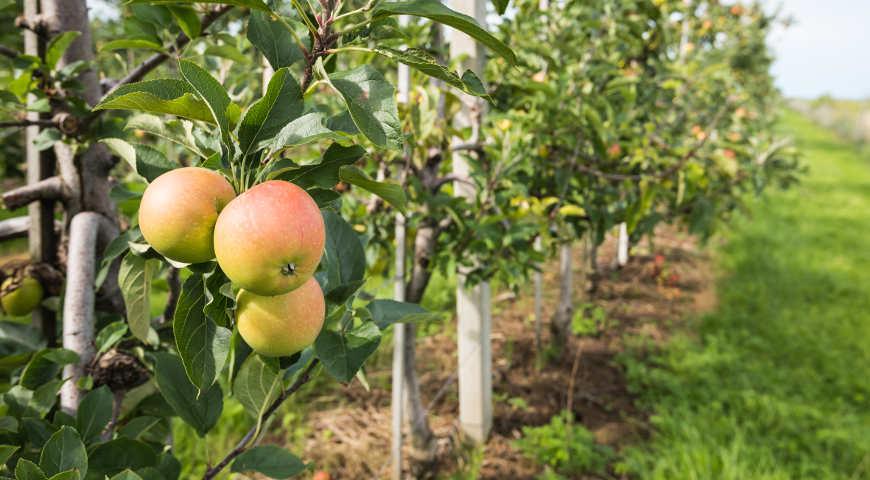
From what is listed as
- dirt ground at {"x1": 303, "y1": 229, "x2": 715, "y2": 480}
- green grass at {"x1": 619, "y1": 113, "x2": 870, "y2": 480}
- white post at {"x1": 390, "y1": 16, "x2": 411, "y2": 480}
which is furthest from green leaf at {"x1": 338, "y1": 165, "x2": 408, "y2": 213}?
green grass at {"x1": 619, "y1": 113, "x2": 870, "y2": 480}

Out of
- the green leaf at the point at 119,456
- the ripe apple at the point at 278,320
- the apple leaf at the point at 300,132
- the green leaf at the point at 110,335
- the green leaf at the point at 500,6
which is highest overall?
the green leaf at the point at 500,6

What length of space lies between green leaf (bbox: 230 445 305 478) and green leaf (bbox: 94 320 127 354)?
22cm

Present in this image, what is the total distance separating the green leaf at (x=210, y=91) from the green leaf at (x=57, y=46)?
50 centimetres

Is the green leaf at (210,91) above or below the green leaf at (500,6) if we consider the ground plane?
below

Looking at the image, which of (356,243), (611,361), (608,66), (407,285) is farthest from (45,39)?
(611,361)

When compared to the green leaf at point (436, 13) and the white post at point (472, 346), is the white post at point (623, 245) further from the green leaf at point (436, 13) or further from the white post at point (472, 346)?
the green leaf at point (436, 13)

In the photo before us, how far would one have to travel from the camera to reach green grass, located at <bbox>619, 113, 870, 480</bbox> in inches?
93.7

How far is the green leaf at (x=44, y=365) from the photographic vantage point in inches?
27.9

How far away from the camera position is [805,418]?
9.27ft

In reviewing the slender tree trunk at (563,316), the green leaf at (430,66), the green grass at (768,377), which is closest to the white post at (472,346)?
the green grass at (768,377)

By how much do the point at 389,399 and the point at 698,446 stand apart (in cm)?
137

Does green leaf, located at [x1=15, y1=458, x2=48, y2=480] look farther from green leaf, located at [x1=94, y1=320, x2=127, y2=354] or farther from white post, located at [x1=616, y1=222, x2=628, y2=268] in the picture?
white post, located at [x1=616, y1=222, x2=628, y2=268]

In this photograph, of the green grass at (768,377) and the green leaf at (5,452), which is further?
the green grass at (768,377)

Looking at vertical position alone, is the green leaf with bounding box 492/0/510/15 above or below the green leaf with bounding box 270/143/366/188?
above
